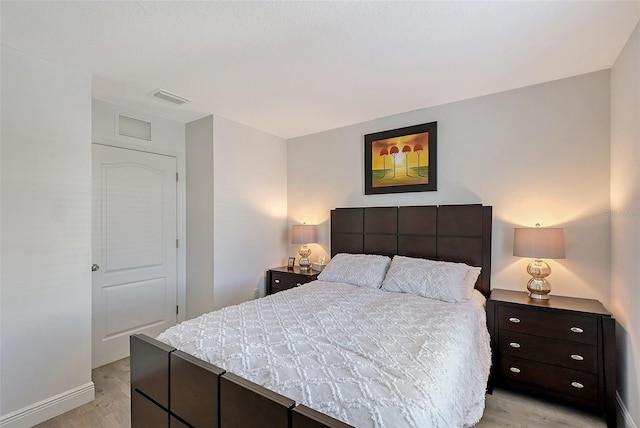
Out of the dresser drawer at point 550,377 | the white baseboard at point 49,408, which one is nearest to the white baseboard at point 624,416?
the dresser drawer at point 550,377

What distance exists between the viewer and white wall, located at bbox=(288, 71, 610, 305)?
2357 millimetres

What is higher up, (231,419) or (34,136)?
(34,136)

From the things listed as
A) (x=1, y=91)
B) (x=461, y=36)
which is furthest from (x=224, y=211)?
(x=461, y=36)

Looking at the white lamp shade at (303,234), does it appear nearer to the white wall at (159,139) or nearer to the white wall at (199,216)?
the white wall at (199,216)

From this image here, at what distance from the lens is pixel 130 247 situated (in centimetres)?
308

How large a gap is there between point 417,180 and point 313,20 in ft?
6.40

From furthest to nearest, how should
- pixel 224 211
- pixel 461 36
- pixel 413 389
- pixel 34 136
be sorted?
1. pixel 224 211
2. pixel 34 136
3. pixel 461 36
4. pixel 413 389

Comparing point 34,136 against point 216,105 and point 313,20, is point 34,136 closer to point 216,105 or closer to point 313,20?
point 216,105

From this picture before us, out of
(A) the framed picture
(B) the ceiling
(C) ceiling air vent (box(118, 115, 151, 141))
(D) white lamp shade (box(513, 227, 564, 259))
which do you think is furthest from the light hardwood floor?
(B) the ceiling

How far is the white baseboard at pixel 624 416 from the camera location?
6.05ft

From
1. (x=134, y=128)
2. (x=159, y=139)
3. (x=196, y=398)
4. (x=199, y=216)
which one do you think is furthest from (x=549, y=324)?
(x=134, y=128)

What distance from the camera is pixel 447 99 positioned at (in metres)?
2.90

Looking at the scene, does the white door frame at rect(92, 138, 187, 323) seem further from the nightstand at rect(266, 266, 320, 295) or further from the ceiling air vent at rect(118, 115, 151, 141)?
the nightstand at rect(266, 266, 320, 295)

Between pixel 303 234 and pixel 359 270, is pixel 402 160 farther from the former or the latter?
pixel 303 234
